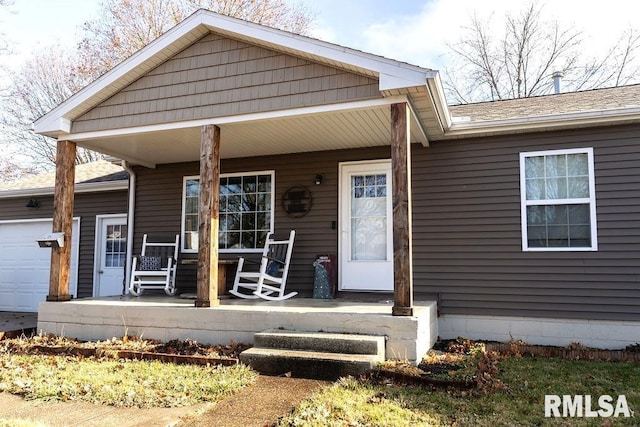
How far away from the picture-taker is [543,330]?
553 centimetres

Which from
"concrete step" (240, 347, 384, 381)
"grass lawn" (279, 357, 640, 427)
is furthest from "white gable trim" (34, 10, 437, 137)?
"grass lawn" (279, 357, 640, 427)

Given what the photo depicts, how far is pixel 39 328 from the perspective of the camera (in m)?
5.87

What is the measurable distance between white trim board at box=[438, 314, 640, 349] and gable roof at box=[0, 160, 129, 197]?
6133mm

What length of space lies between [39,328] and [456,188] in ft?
18.7

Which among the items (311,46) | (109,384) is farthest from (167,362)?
(311,46)

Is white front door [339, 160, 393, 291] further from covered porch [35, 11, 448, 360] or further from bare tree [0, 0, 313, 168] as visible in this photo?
bare tree [0, 0, 313, 168]

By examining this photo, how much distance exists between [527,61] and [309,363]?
47.4 ft

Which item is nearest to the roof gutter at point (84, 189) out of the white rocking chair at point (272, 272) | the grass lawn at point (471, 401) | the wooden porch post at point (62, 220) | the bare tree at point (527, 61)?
the wooden porch post at point (62, 220)

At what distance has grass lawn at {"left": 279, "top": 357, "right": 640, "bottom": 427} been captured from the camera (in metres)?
2.97

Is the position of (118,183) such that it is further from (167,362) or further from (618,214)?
(618,214)

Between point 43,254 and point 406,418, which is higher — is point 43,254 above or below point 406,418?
above

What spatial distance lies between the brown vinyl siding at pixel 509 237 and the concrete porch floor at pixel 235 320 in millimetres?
704

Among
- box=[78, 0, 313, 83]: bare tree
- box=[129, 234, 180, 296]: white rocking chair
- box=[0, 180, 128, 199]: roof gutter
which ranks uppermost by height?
box=[78, 0, 313, 83]: bare tree

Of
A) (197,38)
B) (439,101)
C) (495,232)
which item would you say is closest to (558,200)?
(495,232)
